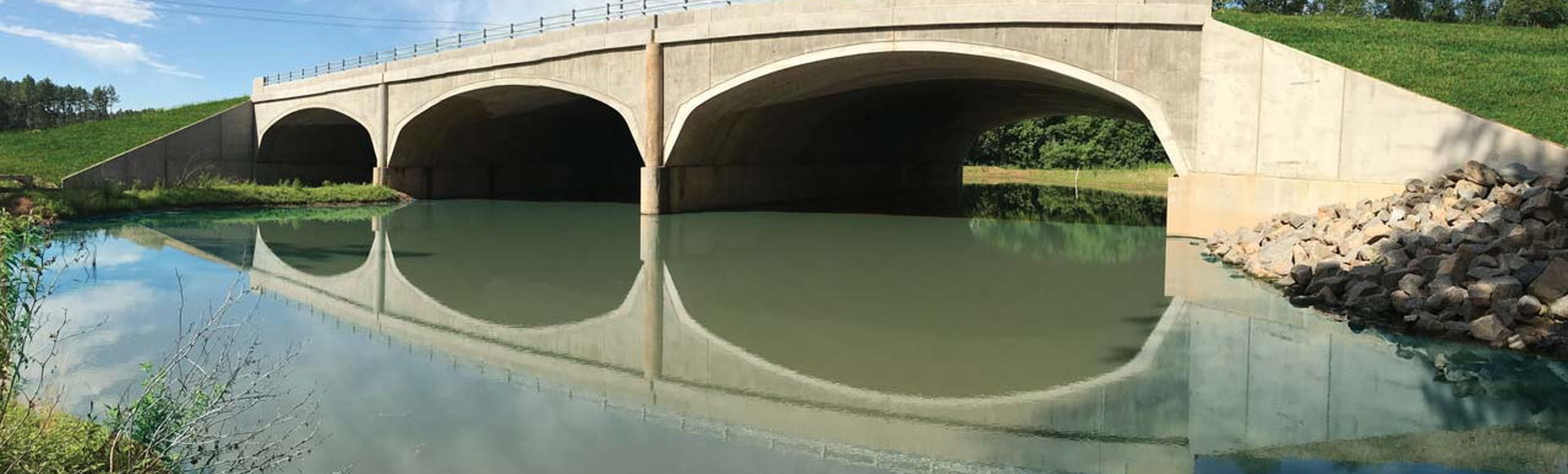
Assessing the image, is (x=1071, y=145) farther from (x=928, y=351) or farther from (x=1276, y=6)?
(x=928, y=351)

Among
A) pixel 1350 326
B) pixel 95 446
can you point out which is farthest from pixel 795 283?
→ pixel 95 446

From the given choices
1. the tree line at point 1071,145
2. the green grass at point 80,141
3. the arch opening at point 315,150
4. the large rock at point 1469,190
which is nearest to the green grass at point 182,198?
the arch opening at point 315,150

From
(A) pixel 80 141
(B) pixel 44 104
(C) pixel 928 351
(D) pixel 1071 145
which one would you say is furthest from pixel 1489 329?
(B) pixel 44 104

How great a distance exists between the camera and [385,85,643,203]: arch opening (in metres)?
32.2

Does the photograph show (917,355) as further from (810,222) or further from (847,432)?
(810,222)

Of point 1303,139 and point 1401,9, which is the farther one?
point 1401,9

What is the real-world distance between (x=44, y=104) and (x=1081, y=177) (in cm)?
11535

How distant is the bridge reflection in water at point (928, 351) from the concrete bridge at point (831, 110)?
2405 millimetres

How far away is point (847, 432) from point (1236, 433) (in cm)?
249

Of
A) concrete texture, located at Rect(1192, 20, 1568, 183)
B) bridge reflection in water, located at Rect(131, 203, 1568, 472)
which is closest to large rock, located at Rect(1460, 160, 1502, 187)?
concrete texture, located at Rect(1192, 20, 1568, 183)

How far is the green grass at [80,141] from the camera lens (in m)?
36.8

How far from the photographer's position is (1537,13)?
4203 centimetres

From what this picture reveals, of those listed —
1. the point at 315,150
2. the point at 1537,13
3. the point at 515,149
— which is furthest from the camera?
the point at 315,150

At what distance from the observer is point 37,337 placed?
913 centimetres
